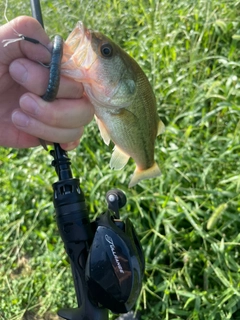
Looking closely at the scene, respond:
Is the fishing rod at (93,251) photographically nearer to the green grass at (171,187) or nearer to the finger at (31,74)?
the finger at (31,74)

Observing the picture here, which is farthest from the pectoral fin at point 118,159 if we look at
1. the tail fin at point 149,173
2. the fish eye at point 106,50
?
the fish eye at point 106,50

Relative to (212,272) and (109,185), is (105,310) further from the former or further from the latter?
(109,185)

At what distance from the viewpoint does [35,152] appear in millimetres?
3189

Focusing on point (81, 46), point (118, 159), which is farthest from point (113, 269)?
point (81, 46)

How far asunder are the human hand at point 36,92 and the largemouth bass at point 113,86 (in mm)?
50

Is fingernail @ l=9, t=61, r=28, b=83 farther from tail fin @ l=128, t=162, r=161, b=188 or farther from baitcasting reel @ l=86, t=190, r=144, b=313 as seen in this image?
tail fin @ l=128, t=162, r=161, b=188

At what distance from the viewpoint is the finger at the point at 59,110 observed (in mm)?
1197

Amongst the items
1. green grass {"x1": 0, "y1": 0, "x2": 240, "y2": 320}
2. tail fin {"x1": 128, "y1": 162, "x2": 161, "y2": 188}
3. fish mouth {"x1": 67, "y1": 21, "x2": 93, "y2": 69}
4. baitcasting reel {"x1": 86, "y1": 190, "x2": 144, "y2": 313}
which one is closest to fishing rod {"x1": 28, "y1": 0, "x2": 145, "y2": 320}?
baitcasting reel {"x1": 86, "y1": 190, "x2": 144, "y2": 313}

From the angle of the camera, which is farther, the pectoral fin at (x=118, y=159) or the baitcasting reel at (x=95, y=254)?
the pectoral fin at (x=118, y=159)

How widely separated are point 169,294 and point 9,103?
159 centimetres

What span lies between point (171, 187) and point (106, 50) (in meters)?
1.46

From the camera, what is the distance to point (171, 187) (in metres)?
2.58

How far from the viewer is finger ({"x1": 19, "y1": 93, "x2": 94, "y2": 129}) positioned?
1.20 metres

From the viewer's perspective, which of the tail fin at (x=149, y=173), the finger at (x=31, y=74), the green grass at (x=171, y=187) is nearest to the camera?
the finger at (x=31, y=74)
